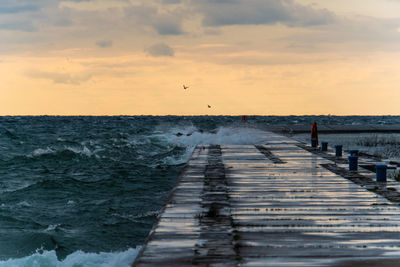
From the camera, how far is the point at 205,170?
57.2ft

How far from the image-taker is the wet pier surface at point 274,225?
6676 millimetres

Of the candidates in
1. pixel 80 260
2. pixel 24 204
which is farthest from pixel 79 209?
pixel 80 260

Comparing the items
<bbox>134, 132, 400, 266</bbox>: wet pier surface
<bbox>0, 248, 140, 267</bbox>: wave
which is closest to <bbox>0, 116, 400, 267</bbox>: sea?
<bbox>0, 248, 140, 267</bbox>: wave

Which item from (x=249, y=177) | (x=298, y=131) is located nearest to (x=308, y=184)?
A: (x=249, y=177)

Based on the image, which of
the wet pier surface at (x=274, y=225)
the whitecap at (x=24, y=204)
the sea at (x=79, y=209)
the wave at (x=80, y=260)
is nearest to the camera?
the wet pier surface at (x=274, y=225)

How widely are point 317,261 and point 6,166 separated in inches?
1243

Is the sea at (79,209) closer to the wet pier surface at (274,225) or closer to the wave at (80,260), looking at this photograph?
the wave at (80,260)

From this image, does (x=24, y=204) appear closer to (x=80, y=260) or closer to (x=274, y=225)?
(x=80, y=260)

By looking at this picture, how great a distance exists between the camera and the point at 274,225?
8.55 metres

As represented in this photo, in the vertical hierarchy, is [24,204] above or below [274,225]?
below

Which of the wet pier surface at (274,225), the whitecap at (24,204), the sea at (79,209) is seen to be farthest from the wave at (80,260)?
the whitecap at (24,204)

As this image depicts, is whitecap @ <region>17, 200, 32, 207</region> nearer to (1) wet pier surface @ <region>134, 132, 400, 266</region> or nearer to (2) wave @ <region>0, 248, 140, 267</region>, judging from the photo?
(1) wet pier surface @ <region>134, 132, 400, 266</region>

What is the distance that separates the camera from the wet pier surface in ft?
21.9

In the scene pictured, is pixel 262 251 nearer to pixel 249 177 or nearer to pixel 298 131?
pixel 249 177
